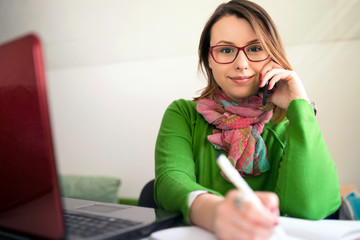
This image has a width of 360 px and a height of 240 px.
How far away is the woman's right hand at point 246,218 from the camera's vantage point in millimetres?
433

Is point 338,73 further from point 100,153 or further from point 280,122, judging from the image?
point 100,153

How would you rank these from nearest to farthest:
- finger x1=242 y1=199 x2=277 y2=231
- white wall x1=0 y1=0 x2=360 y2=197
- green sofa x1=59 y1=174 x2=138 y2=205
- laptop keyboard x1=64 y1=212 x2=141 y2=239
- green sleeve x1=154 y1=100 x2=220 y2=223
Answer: finger x1=242 y1=199 x2=277 y2=231 → laptop keyboard x1=64 y1=212 x2=141 y2=239 → green sleeve x1=154 y1=100 x2=220 y2=223 → white wall x1=0 y1=0 x2=360 y2=197 → green sofa x1=59 y1=174 x2=138 y2=205

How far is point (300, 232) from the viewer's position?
0.61 meters

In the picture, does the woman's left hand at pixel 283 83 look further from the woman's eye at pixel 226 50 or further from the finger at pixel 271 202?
the finger at pixel 271 202

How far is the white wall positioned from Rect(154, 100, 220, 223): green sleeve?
1.12ft

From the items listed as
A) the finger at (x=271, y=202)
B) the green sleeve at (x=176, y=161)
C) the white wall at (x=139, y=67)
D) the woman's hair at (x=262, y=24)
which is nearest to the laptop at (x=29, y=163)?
the green sleeve at (x=176, y=161)

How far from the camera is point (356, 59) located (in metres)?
1.11

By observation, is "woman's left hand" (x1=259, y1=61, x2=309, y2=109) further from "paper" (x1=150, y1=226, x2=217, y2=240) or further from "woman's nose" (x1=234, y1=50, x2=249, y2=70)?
"paper" (x1=150, y1=226, x2=217, y2=240)

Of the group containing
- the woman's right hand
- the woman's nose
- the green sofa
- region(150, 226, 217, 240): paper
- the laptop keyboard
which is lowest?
the green sofa

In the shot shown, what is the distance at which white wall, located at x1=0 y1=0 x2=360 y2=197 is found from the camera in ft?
3.70

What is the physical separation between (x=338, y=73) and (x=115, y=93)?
110 cm

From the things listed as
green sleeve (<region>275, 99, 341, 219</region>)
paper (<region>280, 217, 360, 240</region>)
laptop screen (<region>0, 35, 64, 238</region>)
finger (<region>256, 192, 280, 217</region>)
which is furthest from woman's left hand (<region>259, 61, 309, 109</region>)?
laptop screen (<region>0, 35, 64, 238</region>)

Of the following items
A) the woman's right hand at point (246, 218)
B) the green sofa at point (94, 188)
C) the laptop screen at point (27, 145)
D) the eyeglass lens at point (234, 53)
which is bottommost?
the green sofa at point (94, 188)

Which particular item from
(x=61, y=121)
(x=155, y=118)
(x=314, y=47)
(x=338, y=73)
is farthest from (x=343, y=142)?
(x=61, y=121)
